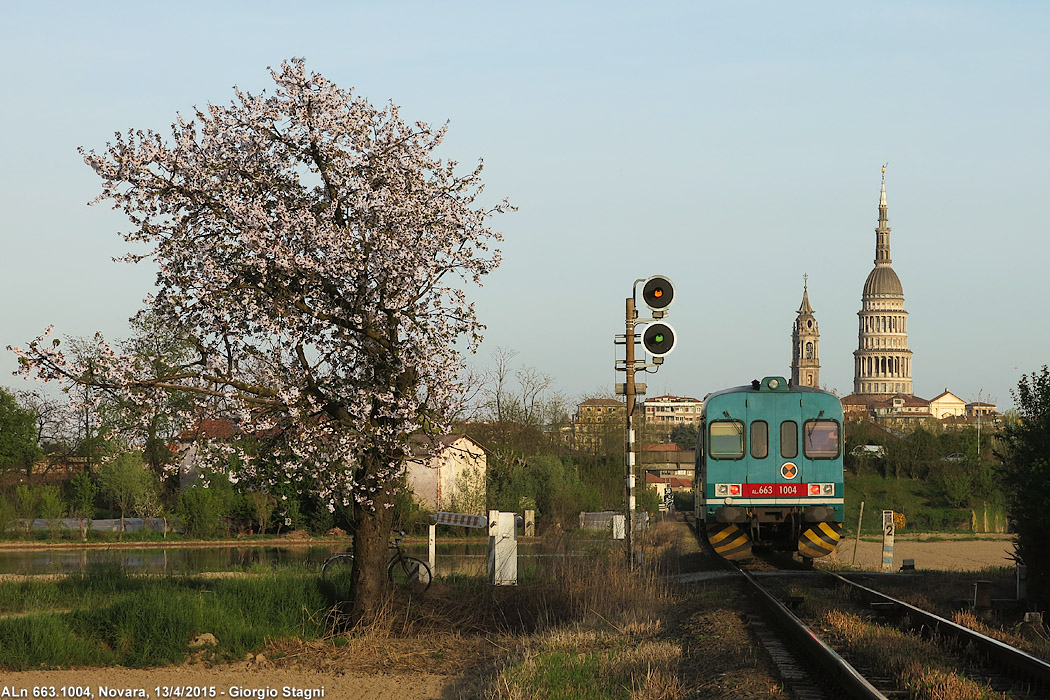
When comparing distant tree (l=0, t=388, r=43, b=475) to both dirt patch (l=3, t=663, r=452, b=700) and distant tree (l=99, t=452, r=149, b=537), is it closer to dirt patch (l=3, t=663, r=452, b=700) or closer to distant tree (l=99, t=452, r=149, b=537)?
distant tree (l=99, t=452, r=149, b=537)

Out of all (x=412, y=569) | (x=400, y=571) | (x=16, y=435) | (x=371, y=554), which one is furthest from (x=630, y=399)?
(x=16, y=435)

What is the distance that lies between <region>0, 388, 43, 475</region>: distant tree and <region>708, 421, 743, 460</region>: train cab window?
160 feet

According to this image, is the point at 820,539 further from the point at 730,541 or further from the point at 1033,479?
the point at 1033,479

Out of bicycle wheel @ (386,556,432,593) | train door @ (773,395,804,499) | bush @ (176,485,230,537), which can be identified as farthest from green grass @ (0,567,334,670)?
bush @ (176,485,230,537)

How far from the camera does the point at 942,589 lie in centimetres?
1719

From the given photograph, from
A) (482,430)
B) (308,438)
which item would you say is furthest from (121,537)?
(308,438)

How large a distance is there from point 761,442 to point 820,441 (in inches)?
44.9

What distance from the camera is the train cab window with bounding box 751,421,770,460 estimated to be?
72.7ft

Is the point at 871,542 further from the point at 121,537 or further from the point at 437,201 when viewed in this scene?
the point at 437,201

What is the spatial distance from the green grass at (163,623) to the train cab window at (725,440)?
31.0ft

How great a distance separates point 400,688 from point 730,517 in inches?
458

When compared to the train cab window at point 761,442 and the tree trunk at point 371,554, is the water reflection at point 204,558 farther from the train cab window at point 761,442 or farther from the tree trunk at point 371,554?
the tree trunk at point 371,554

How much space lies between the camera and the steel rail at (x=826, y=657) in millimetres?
8344

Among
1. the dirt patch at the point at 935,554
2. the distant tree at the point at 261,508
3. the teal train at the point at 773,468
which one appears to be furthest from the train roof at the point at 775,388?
the distant tree at the point at 261,508
